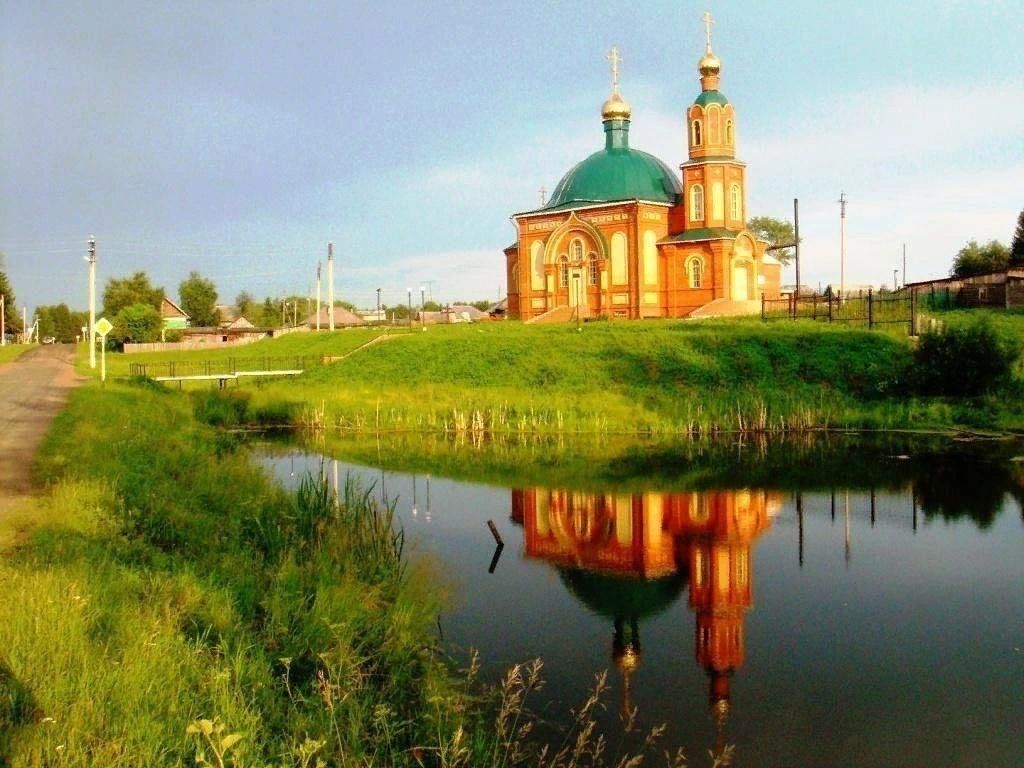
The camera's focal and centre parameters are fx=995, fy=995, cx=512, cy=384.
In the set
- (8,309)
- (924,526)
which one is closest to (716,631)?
(924,526)

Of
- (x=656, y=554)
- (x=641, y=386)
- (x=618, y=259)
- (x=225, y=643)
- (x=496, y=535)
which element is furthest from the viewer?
(x=618, y=259)

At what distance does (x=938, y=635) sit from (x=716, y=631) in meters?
2.06

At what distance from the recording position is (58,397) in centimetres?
2266

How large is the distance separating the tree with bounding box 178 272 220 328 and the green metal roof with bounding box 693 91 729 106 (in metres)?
52.4

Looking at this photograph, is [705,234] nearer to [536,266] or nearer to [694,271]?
[694,271]

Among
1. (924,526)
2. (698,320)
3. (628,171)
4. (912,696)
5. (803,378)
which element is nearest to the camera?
(912,696)

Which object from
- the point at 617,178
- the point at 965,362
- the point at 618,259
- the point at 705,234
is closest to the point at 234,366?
the point at 618,259

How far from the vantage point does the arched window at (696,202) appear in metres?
40.4

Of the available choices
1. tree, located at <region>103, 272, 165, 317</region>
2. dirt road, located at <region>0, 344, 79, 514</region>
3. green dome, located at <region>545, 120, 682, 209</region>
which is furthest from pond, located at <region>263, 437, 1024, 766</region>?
tree, located at <region>103, 272, 165, 317</region>

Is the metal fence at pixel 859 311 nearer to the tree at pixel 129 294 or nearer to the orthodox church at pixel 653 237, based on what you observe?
the orthodox church at pixel 653 237

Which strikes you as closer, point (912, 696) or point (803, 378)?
point (912, 696)

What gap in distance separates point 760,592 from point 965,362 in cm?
1522

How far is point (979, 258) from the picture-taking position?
5422 centimetres

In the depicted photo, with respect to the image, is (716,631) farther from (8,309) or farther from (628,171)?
(8,309)
